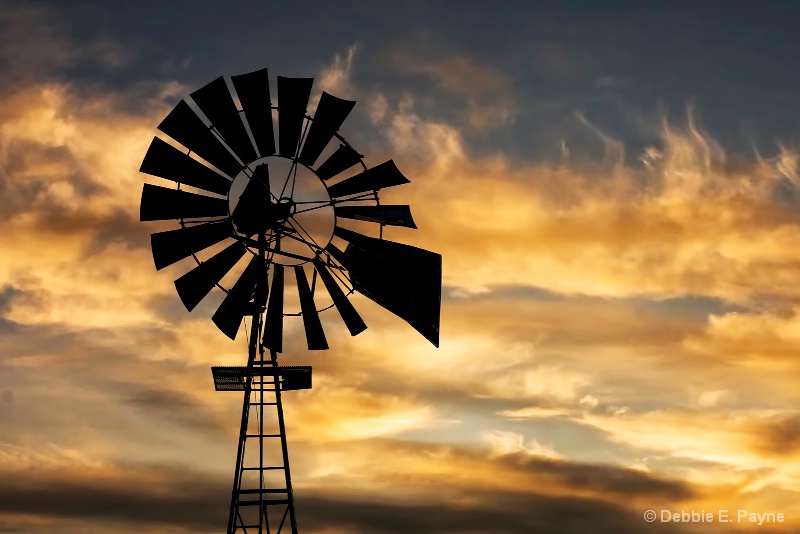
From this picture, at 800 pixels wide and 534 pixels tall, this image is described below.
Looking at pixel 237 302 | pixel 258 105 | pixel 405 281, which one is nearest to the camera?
pixel 237 302

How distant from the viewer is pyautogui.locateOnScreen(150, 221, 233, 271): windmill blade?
32.8 metres

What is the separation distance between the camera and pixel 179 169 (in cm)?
3300

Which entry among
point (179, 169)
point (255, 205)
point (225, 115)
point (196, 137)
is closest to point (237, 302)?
point (255, 205)

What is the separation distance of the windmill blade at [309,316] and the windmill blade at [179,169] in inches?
101

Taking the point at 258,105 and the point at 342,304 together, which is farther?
the point at 342,304

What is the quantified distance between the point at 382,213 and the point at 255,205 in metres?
2.86

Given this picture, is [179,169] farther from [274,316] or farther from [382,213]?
[382,213]

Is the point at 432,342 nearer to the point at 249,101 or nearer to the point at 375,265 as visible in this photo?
the point at 375,265

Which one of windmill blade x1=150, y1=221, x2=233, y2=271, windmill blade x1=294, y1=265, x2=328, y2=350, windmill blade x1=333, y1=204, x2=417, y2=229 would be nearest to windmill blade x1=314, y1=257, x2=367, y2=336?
windmill blade x1=294, y1=265, x2=328, y2=350

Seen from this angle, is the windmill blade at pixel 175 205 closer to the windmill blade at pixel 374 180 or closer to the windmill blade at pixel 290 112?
the windmill blade at pixel 290 112

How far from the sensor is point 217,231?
3341 centimetres

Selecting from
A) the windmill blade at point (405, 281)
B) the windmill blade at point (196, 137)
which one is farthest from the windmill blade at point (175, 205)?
the windmill blade at point (405, 281)

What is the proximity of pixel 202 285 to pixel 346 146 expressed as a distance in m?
4.42

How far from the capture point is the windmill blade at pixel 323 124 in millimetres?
33438
